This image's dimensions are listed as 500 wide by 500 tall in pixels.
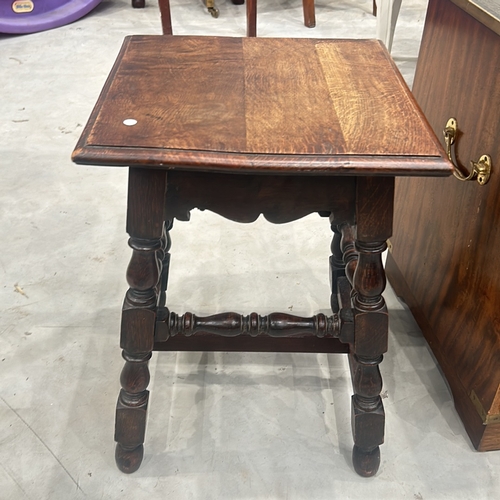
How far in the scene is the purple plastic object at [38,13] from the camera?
320 centimetres

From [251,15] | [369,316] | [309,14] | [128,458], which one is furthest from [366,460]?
[309,14]

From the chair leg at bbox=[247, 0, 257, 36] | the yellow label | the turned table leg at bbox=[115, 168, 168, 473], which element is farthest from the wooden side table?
the yellow label

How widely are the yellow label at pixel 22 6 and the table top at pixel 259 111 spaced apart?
2.50 meters

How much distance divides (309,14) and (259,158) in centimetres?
280

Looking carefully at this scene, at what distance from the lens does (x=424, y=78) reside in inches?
50.6

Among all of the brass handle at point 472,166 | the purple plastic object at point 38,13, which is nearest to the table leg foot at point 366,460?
the brass handle at point 472,166

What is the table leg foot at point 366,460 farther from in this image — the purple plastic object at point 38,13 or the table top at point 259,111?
the purple plastic object at point 38,13

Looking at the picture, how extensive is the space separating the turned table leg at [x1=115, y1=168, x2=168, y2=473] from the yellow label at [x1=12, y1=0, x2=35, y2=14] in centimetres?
279

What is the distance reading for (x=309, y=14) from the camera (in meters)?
3.30

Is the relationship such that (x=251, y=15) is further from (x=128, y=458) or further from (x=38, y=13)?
(x=128, y=458)

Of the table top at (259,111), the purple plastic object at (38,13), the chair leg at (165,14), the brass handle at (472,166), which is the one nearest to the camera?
the table top at (259,111)

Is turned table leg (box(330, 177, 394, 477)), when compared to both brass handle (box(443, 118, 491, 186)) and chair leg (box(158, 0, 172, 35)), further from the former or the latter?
chair leg (box(158, 0, 172, 35))

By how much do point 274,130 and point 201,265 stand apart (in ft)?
2.73

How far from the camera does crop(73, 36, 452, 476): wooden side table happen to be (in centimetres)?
78
